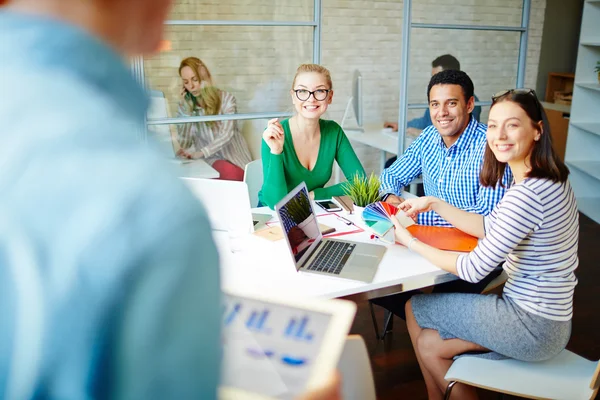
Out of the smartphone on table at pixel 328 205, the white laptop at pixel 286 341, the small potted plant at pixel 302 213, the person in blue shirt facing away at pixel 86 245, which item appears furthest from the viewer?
the smartphone on table at pixel 328 205

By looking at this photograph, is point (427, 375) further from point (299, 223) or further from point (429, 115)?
point (429, 115)

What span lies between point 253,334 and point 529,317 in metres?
1.65

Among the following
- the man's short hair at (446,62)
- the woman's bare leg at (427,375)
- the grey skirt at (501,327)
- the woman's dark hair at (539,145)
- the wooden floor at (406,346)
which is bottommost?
→ the wooden floor at (406,346)

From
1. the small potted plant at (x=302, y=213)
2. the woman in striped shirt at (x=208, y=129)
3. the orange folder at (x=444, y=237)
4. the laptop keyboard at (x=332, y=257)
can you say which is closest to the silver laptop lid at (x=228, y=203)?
the small potted plant at (x=302, y=213)

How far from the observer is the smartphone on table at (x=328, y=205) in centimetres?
283

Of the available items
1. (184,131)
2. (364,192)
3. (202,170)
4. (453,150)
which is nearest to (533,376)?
(364,192)

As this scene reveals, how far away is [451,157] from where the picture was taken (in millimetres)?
2883

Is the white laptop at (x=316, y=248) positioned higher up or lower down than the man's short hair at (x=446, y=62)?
lower down

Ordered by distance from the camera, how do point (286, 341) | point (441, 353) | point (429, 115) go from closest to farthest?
point (286, 341) → point (441, 353) → point (429, 115)

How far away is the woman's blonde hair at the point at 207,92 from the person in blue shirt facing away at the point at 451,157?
1.25m

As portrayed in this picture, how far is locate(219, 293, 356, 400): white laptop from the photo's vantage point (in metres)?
0.52

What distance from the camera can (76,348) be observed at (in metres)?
0.33

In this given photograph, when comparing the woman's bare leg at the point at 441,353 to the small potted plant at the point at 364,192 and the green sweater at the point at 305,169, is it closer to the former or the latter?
the small potted plant at the point at 364,192

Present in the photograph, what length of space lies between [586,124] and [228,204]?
4684 millimetres
